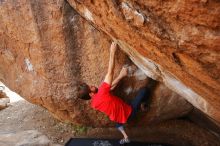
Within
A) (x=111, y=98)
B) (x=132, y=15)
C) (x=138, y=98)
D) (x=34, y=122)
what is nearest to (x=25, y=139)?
(x=34, y=122)

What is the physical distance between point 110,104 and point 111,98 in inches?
4.5

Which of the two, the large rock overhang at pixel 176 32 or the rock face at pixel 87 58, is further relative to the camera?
the rock face at pixel 87 58

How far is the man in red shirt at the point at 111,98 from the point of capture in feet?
17.3

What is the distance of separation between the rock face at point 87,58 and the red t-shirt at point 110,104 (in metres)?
0.25

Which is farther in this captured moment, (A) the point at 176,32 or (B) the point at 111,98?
(B) the point at 111,98

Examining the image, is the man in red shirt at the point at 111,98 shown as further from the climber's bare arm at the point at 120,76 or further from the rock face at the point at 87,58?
the rock face at the point at 87,58

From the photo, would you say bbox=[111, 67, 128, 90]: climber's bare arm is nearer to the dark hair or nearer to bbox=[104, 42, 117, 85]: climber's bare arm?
bbox=[104, 42, 117, 85]: climber's bare arm

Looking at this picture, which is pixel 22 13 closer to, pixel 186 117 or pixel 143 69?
pixel 143 69

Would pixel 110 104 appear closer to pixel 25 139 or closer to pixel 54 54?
pixel 54 54

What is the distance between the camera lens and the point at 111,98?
5.38 meters

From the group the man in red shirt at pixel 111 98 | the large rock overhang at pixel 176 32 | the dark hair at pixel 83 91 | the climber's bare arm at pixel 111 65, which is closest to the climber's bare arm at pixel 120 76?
the man in red shirt at pixel 111 98

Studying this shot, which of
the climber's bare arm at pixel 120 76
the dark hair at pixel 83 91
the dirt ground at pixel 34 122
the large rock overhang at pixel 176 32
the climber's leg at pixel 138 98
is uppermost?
Answer: the large rock overhang at pixel 176 32

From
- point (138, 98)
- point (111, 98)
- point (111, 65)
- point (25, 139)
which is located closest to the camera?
point (111, 65)

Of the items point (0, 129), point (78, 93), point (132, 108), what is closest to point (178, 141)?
point (132, 108)
